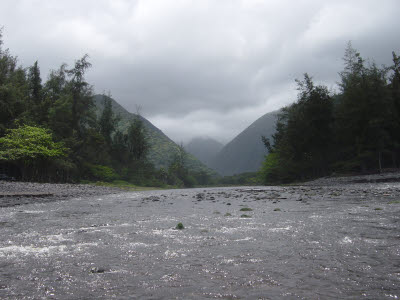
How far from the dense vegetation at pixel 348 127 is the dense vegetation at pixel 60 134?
42.6 metres

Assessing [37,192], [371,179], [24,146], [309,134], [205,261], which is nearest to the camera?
[205,261]

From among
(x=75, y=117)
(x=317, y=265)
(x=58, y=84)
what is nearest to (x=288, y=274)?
(x=317, y=265)

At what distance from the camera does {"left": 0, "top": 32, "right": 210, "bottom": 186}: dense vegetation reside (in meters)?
39.5

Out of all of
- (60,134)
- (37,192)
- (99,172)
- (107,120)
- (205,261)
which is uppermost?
(107,120)

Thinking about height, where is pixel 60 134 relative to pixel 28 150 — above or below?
above

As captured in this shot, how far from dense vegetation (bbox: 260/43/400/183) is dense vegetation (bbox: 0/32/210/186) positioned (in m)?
42.6

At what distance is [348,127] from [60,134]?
53.9m

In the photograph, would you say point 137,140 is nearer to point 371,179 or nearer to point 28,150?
point 28,150

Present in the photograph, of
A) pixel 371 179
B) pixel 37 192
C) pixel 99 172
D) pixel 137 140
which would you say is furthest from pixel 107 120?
pixel 371 179

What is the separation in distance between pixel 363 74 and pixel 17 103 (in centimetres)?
6243

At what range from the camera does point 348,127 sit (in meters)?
46.5

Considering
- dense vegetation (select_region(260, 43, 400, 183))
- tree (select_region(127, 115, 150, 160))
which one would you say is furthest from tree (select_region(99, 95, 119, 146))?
dense vegetation (select_region(260, 43, 400, 183))

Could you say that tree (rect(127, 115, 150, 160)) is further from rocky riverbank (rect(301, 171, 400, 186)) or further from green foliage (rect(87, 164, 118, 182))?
rocky riverbank (rect(301, 171, 400, 186))

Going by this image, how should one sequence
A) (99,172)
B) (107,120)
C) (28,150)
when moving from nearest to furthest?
(28,150), (99,172), (107,120)
